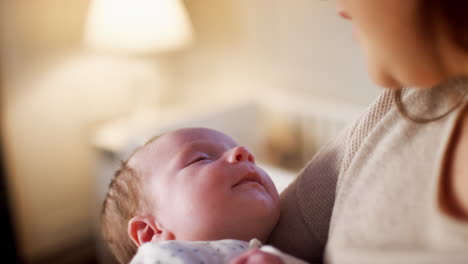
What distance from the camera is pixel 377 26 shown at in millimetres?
503

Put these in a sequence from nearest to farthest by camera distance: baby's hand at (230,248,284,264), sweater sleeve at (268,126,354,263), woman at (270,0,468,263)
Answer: woman at (270,0,468,263), baby's hand at (230,248,284,264), sweater sleeve at (268,126,354,263)

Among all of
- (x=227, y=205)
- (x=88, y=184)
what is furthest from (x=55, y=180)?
(x=227, y=205)

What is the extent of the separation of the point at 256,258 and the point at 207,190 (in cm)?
19

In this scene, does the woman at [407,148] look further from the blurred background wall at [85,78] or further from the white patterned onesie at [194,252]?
the blurred background wall at [85,78]

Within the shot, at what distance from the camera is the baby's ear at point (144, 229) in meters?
0.84

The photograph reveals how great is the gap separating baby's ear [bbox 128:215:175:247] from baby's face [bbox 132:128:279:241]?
14 millimetres

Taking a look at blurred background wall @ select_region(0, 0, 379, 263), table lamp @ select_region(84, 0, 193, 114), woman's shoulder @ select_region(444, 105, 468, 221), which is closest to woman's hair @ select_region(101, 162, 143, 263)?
woman's shoulder @ select_region(444, 105, 468, 221)

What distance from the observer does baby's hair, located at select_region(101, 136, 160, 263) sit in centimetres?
90

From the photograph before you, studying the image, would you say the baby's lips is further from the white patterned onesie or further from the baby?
the white patterned onesie

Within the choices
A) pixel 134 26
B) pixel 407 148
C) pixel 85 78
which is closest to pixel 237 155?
pixel 407 148

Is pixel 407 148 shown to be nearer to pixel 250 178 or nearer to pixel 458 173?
pixel 458 173

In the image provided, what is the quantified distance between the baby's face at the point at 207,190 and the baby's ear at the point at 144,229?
1cm

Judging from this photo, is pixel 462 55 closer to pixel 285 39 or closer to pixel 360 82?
pixel 360 82

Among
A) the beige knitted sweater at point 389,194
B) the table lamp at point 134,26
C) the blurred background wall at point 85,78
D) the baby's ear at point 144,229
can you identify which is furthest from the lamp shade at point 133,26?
the beige knitted sweater at point 389,194
